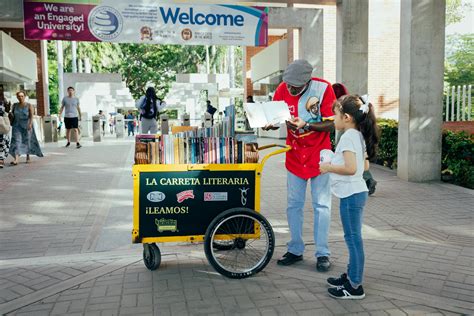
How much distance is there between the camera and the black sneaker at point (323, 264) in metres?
4.28

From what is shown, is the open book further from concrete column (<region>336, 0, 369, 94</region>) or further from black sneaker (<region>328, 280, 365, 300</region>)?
concrete column (<region>336, 0, 369, 94</region>)

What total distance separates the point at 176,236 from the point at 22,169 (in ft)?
27.4

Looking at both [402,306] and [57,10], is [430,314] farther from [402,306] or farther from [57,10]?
[57,10]

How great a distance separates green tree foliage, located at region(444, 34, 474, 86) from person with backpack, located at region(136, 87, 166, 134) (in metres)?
31.7

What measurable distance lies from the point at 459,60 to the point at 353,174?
40.7 m

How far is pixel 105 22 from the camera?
12711 mm

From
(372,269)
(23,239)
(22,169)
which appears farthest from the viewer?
(22,169)

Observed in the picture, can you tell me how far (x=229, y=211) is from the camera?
4.06 metres

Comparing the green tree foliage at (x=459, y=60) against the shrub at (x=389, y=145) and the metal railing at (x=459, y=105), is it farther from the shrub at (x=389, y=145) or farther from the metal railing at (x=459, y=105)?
the shrub at (x=389, y=145)

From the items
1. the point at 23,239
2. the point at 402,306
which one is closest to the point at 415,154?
the point at 402,306

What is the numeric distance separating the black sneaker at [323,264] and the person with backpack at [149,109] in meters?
7.46

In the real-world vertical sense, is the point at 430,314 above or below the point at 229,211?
below

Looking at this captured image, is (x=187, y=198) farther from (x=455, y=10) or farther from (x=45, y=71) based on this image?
(x=455, y=10)

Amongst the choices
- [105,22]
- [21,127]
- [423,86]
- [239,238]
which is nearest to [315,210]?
[239,238]
